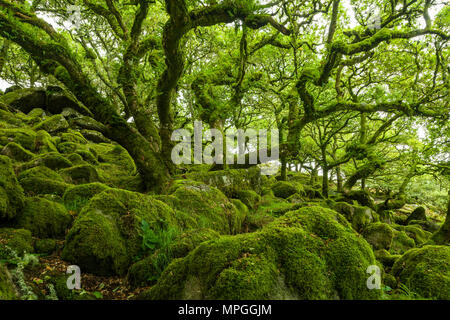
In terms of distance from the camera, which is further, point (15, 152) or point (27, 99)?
point (27, 99)

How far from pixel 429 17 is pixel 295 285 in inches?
399

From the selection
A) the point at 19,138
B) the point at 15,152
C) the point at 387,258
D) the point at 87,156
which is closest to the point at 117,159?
the point at 87,156

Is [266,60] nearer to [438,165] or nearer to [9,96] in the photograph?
[438,165]

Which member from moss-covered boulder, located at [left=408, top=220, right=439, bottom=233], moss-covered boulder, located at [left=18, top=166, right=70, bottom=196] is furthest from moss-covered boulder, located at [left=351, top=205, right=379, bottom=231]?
moss-covered boulder, located at [left=18, top=166, right=70, bottom=196]

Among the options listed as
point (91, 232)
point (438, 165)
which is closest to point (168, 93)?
point (91, 232)

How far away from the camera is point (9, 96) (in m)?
15.5

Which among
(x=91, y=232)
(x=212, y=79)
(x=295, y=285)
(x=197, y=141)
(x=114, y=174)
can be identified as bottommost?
(x=295, y=285)

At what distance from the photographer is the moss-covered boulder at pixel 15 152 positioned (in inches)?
308

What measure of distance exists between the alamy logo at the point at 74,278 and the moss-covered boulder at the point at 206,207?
7.78 ft

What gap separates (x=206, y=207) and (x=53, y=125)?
11.8m

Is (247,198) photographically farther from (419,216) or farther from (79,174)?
(419,216)

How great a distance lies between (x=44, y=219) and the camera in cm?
394

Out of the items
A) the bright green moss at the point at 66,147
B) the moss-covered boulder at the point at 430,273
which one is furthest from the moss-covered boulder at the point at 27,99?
the moss-covered boulder at the point at 430,273

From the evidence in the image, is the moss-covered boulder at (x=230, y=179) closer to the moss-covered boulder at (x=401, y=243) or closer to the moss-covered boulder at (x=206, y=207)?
the moss-covered boulder at (x=206, y=207)
